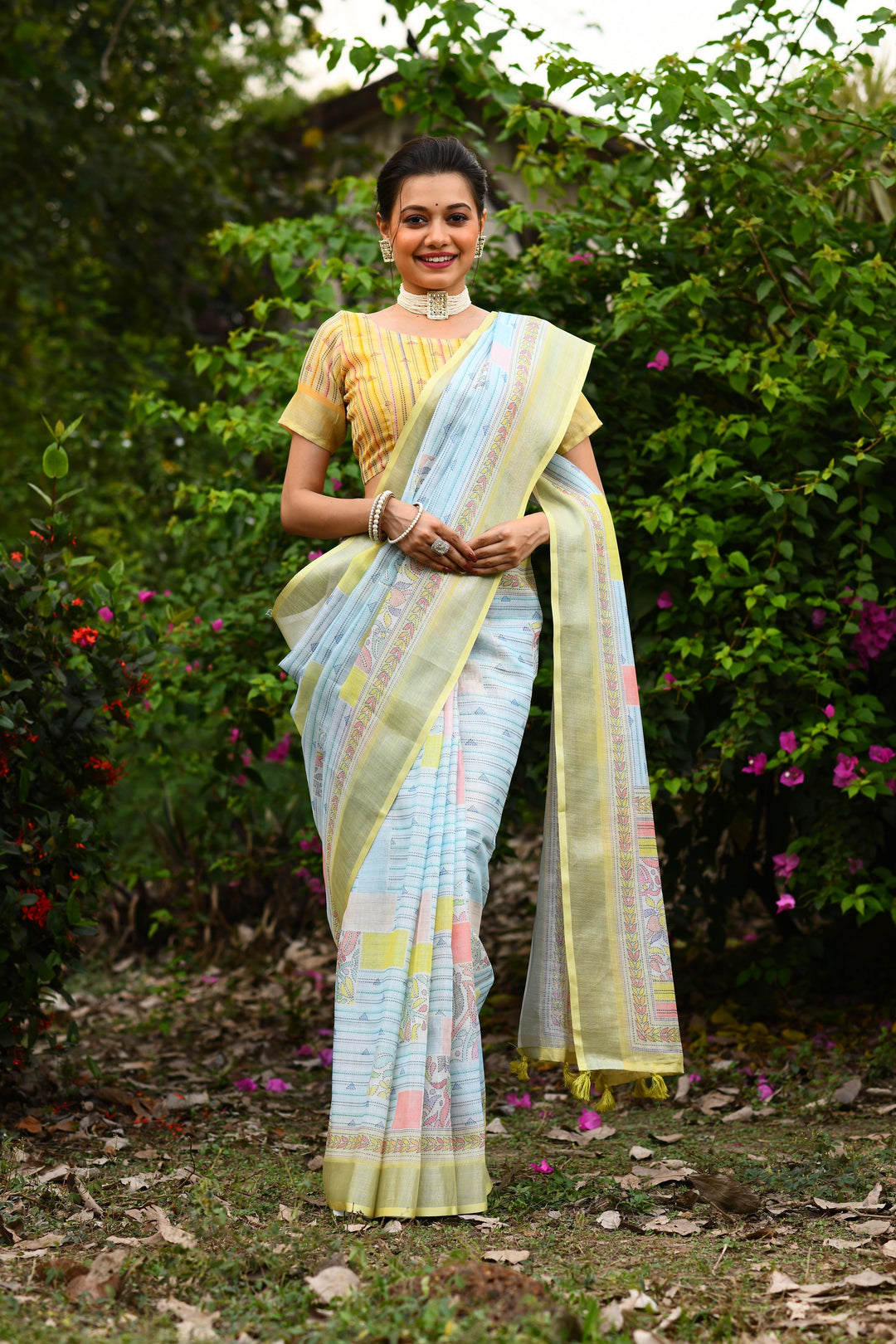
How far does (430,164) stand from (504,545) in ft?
2.75

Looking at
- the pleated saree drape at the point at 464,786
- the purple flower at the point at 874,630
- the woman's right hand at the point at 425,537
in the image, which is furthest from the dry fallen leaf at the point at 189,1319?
the purple flower at the point at 874,630

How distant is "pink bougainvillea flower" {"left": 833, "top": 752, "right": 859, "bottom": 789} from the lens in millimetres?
3416

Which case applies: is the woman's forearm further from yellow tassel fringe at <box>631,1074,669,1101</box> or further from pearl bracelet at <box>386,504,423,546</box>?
yellow tassel fringe at <box>631,1074,669,1101</box>

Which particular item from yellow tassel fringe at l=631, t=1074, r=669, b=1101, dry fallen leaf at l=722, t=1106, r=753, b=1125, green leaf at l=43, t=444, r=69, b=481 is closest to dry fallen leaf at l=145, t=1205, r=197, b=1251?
yellow tassel fringe at l=631, t=1074, r=669, b=1101

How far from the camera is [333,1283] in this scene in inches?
83.7

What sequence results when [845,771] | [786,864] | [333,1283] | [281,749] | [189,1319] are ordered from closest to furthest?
[189,1319] < [333,1283] < [845,771] < [786,864] < [281,749]

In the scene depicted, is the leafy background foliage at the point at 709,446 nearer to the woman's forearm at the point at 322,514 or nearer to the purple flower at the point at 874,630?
the purple flower at the point at 874,630

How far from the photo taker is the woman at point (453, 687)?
103 inches

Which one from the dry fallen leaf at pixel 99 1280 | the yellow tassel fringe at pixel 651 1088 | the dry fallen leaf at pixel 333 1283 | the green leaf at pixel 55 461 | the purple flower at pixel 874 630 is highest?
the green leaf at pixel 55 461

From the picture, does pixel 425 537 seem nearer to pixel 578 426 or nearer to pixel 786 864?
pixel 578 426

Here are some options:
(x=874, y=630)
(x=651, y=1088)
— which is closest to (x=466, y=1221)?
(x=651, y=1088)

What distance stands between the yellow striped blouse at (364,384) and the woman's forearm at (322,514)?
12 centimetres

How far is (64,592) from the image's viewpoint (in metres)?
3.30

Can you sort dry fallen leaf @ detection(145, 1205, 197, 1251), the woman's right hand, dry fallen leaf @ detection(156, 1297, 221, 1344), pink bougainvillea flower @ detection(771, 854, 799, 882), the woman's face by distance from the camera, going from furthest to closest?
pink bougainvillea flower @ detection(771, 854, 799, 882)
the woman's face
the woman's right hand
dry fallen leaf @ detection(145, 1205, 197, 1251)
dry fallen leaf @ detection(156, 1297, 221, 1344)
